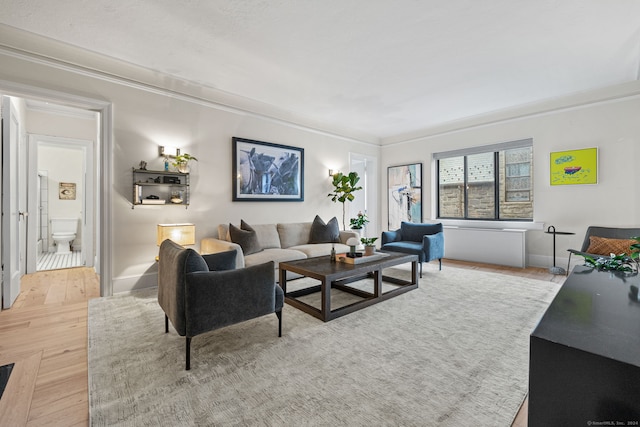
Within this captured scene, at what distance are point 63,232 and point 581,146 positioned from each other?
10.4 m

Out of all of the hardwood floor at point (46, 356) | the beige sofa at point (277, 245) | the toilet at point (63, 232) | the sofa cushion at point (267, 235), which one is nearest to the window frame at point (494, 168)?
the beige sofa at point (277, 245)

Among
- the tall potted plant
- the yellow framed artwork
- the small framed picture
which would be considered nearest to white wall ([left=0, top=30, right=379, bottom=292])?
the tall potted plant

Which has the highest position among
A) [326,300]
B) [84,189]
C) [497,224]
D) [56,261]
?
[84,189]

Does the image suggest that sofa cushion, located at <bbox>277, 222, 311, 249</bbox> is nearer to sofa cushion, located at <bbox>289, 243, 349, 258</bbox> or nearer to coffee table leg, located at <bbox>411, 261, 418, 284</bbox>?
sofa cushion, located at <bbox>289, 243, 349, 258</bbox>

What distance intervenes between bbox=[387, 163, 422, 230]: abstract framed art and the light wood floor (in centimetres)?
311

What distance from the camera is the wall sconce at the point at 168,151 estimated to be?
158 inches

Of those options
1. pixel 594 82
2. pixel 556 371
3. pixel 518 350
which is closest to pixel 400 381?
pixel 518 350

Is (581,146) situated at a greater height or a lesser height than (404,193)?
greater

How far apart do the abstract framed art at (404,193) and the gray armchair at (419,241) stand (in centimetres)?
158

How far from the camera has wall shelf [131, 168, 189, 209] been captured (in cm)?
380

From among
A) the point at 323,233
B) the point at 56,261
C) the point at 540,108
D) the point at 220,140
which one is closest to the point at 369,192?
the point at 323,233

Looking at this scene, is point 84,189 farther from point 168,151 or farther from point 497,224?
point 497,224

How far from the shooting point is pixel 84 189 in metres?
5.20

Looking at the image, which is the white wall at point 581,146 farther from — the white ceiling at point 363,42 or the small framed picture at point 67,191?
the small framed picture at point 67,191
